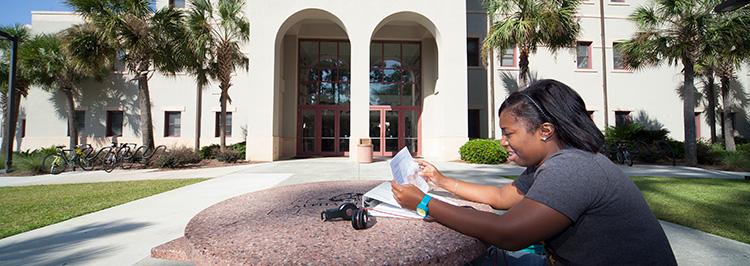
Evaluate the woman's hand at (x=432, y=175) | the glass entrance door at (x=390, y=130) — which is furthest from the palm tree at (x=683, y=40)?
the woman's hand at (x=432, y=175)

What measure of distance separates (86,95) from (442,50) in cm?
1968

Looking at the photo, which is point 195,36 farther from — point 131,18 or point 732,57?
point 732,57

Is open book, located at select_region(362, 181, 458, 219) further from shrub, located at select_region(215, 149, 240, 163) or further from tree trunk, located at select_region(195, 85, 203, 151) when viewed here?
tree trunk, located at select_region(195, 85, 203, 151)

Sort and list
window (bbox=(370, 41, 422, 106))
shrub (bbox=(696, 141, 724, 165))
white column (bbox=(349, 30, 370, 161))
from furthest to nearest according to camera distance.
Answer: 1. window (bbox=(370, 41, 422, 106))
2. white column (bbox=(349, 30, 370, 161))
3. shrub (bbox=(696, 141, 724, 165))

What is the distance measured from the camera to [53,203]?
4.50m

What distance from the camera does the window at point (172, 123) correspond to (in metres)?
16.8

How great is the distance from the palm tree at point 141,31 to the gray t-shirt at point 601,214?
47.6 feet

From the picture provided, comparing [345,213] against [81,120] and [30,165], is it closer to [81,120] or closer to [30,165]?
[30,165]

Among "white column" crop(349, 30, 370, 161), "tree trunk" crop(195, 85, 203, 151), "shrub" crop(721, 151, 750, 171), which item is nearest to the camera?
"shrub" crop(721, 151, 750, 171)

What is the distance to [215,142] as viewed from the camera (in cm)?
1641

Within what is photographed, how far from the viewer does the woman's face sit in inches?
49.2

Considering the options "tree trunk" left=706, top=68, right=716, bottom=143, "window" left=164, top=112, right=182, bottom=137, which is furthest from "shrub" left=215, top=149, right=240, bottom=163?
"tree trunk" left=706, top=68, right=716, bottom=143

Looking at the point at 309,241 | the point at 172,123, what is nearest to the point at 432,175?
the point at 309,241

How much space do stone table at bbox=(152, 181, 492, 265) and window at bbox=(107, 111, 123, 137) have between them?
20.5 meters
